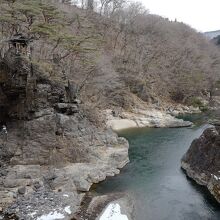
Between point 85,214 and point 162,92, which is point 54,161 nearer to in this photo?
point 85,214

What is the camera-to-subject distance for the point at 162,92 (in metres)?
51.8

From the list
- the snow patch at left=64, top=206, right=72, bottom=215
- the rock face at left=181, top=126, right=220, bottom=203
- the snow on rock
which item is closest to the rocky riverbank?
the rock face at left=181, top=126, right=220, bottom=203

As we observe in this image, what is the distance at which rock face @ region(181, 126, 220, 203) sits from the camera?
1764cm

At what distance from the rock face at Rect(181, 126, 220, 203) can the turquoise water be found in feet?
1.46

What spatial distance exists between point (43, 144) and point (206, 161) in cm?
1001

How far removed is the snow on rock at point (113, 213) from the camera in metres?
14.2

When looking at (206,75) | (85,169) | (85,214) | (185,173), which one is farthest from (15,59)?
(206,75)

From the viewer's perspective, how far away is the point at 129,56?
49.7 meters

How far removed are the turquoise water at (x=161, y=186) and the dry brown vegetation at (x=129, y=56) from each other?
8989 millimetres

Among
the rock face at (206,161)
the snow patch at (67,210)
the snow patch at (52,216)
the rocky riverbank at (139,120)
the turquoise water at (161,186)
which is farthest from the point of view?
the rocky riverbank at (139,120)

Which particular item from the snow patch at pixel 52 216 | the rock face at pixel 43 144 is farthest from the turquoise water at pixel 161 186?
the snow patch at pixel 52 216

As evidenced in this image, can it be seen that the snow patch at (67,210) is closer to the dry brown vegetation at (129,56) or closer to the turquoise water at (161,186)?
the turquoise water at (161,186)

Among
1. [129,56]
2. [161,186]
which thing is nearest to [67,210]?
[161,186]

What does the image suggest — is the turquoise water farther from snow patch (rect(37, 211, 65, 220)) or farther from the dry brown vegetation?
the dry brown vegetation
